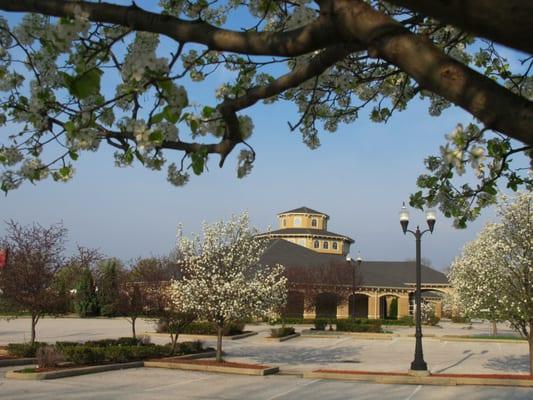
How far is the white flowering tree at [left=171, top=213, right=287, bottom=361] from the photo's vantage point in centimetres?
2000

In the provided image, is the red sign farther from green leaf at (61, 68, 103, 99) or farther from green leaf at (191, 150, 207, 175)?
green leaf at (61, 68, 103, 99)

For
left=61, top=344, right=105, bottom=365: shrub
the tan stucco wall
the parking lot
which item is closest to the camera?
the parking lot

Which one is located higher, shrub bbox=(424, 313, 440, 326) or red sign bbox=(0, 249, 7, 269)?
red sign bbox=(0, 249, 7, 269)

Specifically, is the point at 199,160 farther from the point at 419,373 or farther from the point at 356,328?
the point at 356,328

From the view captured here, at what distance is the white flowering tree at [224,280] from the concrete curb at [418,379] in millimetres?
3681

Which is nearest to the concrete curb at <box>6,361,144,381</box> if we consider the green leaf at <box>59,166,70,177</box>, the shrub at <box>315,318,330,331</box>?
the green leaf at <box>59,166,70,177</box>

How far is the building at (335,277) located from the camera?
47.1 metres

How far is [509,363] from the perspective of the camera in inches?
945

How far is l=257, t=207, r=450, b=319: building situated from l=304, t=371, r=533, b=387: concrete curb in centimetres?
2400

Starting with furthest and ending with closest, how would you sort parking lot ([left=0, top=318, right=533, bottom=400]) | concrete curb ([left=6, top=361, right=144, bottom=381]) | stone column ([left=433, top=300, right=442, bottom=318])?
1. stone column ([left=433, top=300, right=442, bottom=318])
2. concrete curb ([left=6, top=361, right=144, bottom=381])
3. parking lot ([left=0, top=318, right=533, bottom=400])

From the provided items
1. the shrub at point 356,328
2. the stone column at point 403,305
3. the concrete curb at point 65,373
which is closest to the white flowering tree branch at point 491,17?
the concrete curb at point 65,373

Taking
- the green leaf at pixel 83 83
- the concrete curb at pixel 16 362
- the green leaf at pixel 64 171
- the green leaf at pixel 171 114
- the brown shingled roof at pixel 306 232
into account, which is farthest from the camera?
the brown shingled roof at pixel 306 232

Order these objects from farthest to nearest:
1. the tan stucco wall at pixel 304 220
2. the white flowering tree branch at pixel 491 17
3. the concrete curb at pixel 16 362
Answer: the tan stucco wall at pixel 304 220 → the concrete curb at pixel 16 362 → the white flowering tree branch at pixel 491 17

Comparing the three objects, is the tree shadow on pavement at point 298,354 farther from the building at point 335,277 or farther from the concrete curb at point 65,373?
the building at point 335,277
